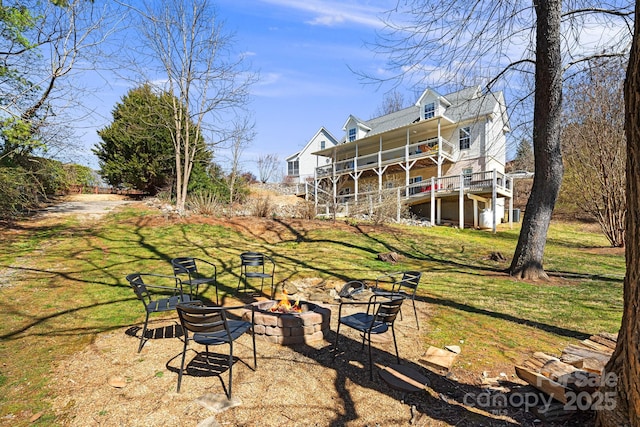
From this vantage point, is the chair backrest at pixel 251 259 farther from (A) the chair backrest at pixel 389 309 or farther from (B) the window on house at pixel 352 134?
(B) the window on house at pixel 352 134

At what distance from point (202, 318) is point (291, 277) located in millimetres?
4473

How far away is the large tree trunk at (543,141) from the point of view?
6332 millimetres

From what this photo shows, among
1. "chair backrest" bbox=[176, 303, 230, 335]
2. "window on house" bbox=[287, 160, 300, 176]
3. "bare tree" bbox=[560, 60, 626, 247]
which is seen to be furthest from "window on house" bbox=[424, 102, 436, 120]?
"chair backrest" bbox=[176, 303, 230, 335]

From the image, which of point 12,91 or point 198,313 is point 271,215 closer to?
point 12,91

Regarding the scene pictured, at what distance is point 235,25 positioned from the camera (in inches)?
525

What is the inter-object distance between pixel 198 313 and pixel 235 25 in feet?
46.4

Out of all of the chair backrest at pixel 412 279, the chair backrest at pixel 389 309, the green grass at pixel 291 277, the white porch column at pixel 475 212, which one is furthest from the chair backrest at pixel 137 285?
the white porch column at pixel 475 212

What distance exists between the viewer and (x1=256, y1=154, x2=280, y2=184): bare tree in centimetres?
3606

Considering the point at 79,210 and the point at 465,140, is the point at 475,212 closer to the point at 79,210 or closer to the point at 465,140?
the point at 465,140

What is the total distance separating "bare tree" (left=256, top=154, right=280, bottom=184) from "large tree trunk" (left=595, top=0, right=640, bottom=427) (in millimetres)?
35139

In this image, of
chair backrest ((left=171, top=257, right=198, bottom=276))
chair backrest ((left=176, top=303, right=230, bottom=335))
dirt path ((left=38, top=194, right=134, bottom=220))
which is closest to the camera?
chair backrest ((left=176, top=303, right=230, bottom=335))

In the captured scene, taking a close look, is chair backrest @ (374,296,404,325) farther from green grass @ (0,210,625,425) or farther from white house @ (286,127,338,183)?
white house @ (286,127,338,183)

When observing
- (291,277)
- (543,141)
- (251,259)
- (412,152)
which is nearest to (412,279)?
(251,259)

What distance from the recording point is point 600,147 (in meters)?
12.2
